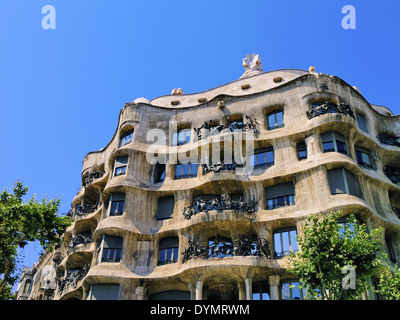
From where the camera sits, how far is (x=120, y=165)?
3344cm

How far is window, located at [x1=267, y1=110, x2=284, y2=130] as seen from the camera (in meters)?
32.3

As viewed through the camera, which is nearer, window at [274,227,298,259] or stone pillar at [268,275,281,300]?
stone pillar at [268,275,281,300]

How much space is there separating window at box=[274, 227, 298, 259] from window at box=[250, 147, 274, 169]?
16.7 feet

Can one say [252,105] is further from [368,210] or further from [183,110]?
[368,210]

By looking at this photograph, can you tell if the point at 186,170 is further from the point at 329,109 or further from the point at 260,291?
the point at 329,109

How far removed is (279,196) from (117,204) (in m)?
11.7

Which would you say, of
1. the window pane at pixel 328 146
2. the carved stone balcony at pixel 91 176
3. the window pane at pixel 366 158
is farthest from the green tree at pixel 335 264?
the carved stone balcony at pixel 91 176

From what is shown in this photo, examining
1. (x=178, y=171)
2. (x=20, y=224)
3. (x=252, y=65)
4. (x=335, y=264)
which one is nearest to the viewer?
(x=335, y=264)

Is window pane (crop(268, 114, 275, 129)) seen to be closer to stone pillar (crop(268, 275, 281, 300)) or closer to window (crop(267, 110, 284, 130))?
window (crop(267, 110, 284, 130))

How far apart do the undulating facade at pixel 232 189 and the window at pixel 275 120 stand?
8 centimetres

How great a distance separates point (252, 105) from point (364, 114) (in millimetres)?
8548

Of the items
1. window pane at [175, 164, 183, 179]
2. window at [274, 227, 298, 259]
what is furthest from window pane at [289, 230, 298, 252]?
window pane at [175, 164, 183, 179]

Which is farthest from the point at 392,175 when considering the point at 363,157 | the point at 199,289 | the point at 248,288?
→ the point at 199,289

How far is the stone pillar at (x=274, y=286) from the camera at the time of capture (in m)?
25.9
